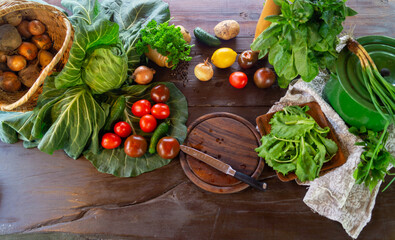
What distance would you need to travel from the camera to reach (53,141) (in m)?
1.19

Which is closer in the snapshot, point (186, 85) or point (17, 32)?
point (17, 32)

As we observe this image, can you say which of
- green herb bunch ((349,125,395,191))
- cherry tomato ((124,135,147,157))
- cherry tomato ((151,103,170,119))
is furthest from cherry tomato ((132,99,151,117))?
green herb bunch ((349,125,395,191))

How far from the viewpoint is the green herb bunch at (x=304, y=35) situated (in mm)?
848

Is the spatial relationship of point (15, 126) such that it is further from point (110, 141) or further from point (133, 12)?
point (133, 12)

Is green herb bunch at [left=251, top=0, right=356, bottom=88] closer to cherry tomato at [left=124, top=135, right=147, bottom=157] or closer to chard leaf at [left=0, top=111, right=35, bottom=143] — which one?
cherry tomato at [left=124, top=135, right=147, bottom=157]

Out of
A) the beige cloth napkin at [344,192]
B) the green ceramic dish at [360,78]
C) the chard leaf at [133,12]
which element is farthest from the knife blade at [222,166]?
the chard leaf at [133,12]

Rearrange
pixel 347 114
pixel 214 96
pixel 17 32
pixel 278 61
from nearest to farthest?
pixel 278 61 < pixel 347 114 < pixel 17 32 < pixel 214 96

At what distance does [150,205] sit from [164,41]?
815mm

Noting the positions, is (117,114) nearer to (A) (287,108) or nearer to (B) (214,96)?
(B) (214,96)

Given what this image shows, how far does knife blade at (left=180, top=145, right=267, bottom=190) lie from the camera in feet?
3.87

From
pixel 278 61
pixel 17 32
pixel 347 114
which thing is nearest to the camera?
pixel 278 61

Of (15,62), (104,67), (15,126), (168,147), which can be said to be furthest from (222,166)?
(15,62)

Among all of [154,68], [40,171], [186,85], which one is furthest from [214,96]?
[40,171]

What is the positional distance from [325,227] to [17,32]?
1.72m
